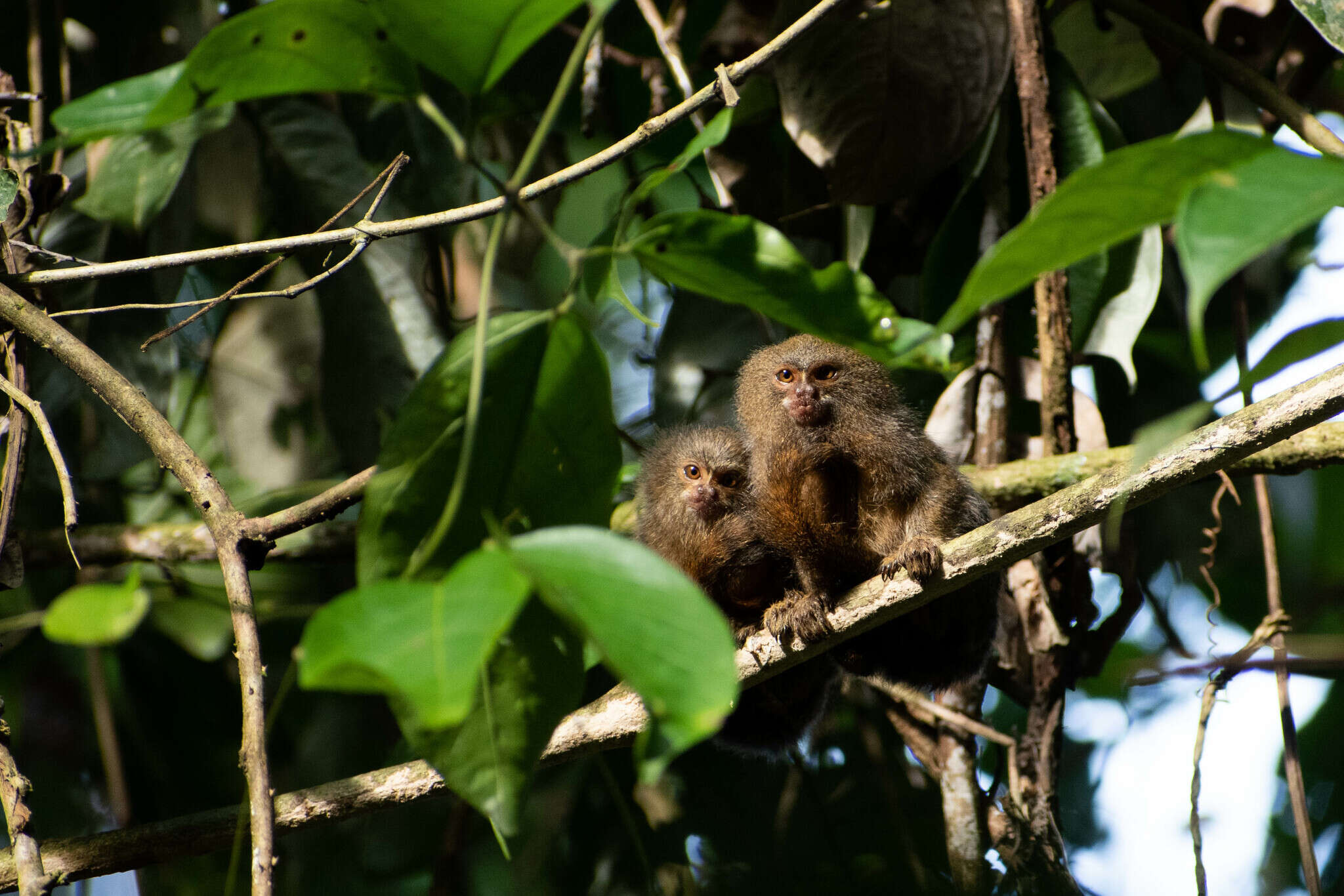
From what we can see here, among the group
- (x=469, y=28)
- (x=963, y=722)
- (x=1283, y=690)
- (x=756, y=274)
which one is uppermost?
(x=469, y=28)

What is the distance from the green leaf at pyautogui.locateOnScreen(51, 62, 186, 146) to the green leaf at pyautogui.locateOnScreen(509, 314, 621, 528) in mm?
591

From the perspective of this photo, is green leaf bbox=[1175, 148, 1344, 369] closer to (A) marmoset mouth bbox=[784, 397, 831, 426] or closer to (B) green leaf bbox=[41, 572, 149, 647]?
(B) green leaf bbox=[41, 572, 149, 647]

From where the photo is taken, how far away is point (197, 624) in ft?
13.6

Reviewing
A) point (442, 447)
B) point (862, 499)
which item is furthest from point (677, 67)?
point (442, 447)

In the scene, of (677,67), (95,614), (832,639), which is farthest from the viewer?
(677,67)

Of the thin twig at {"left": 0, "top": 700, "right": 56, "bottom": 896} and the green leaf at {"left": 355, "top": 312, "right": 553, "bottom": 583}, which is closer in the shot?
the green leaf at {"left": 355, "top": 312, "right": 553, "bottom": 583}

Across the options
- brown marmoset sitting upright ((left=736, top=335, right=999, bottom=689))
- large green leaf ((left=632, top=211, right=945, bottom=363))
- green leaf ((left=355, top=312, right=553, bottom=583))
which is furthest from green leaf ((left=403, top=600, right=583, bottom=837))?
brown marmoset sitting upright ((left=736, top=335, right=999, bottom=689))

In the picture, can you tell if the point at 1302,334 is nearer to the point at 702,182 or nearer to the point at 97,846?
the point at 97,846

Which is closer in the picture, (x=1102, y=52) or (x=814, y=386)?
(x=814, y=386)

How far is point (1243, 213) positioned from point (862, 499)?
211cm

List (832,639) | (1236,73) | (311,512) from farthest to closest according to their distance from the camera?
(1236,73) → (832,639) → (311,512)

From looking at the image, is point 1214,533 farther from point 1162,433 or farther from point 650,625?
point 650,625

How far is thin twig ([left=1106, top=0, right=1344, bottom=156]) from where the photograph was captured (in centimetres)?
292

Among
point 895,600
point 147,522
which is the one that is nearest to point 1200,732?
point 895,600
